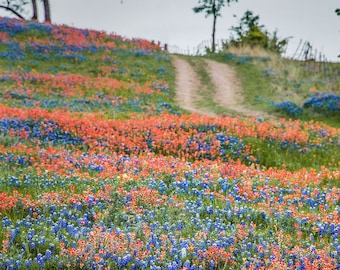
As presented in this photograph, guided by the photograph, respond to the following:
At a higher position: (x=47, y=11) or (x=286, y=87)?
(x=47, y=11)

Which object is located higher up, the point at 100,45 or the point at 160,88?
the point at 100,45

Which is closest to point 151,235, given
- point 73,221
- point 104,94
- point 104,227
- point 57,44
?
point 104,227

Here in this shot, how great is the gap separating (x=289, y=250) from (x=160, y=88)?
21466 mm

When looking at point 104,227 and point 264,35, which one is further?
point 264,35

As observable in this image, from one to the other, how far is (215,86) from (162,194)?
68.6 ft

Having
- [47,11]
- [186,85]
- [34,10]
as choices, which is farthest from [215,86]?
[34,10]

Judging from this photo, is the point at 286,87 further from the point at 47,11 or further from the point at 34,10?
the point at 34,10

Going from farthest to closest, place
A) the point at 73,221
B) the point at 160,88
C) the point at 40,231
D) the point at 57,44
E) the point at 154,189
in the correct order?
the point at 57,44 < the point at 160,88 < the point at 154,189 < the point at 73,221 < the point at 40,231

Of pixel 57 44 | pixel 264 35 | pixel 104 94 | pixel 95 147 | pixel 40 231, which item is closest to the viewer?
pixel 40 231

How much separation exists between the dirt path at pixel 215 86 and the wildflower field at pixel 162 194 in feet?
14.6

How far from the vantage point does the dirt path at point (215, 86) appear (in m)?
22.8

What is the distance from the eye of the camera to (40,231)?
19.7 ft

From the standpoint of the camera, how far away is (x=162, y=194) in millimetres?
7953

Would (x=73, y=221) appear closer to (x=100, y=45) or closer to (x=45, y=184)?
(x=45, y=184)
